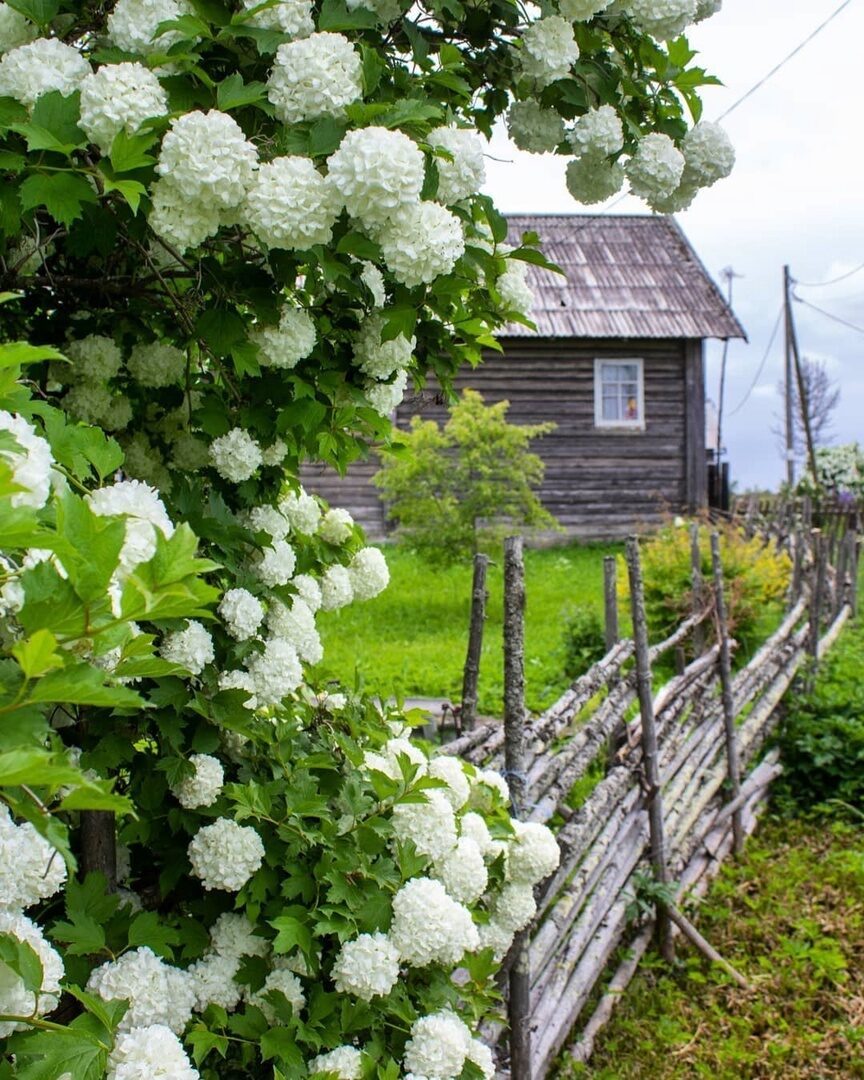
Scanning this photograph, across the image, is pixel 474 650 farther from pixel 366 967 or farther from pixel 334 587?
pixel 366 967

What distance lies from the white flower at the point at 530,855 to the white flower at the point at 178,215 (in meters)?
1.50

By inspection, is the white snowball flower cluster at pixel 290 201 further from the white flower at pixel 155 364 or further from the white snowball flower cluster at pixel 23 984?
the white snowball flower cluster at pixel 23 984

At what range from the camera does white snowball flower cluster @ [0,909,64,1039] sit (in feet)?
4.25

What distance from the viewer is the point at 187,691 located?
1.85 meters

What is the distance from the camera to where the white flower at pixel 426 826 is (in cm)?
202

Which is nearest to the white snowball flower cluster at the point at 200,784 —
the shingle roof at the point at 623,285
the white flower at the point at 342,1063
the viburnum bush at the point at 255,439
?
the viburnum bush at the point at 255,439

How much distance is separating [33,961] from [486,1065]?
1072 mm

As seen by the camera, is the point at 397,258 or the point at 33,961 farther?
the point at 397,258

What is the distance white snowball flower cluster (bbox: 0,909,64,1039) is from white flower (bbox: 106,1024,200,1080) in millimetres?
123

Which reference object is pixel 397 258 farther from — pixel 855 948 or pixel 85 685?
pixel 855 948

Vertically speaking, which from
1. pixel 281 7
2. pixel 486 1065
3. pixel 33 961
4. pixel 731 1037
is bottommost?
pixel 731 1037

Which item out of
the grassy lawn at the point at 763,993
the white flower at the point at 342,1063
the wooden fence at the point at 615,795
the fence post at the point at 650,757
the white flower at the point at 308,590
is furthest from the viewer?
the fence post at the point at 650,757

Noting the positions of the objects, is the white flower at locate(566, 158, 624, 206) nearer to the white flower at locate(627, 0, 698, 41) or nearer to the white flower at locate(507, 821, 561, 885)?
the white flower at locate(627, 0, 698, 41)

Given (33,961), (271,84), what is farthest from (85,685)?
(271,84)
